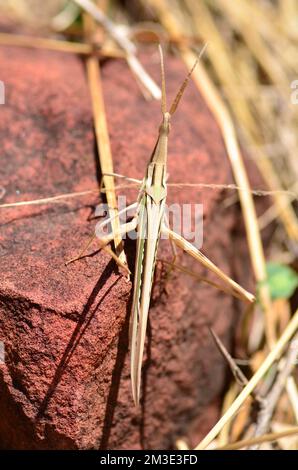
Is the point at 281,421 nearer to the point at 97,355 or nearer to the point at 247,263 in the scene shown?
the point at 247,263

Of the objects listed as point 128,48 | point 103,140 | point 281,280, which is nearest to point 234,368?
point 281,280

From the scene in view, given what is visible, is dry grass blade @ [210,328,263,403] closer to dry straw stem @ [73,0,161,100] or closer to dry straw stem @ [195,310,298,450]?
dry straw stem @ [195,310,298,450]

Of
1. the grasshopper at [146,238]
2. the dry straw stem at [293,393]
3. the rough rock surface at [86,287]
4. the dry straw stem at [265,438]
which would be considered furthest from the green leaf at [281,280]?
the dry straw stem at [265,438]

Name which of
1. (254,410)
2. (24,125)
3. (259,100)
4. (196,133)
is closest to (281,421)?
(254,410)

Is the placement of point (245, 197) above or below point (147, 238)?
above

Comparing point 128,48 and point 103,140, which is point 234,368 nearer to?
point 103,140
